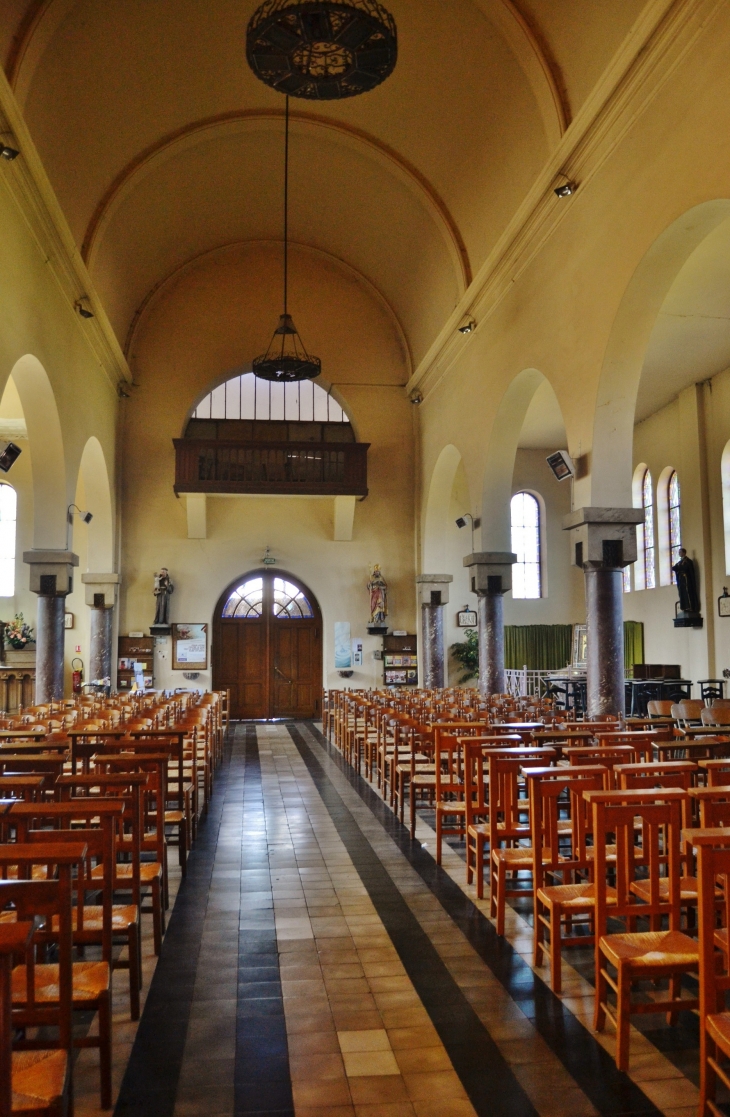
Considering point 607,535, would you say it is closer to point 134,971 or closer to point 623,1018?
point 623,1018

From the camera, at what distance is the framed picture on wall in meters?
19.6

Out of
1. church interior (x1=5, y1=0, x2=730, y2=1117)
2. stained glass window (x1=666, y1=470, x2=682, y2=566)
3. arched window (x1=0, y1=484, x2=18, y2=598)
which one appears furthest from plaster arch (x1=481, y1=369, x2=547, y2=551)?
arched window (x1=0, y1=484, x2=18, y2=598)

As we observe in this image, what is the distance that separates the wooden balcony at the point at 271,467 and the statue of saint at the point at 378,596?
2.19 meters

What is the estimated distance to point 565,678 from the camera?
1639cm

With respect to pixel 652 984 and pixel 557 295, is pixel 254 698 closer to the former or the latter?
pixel 557 295

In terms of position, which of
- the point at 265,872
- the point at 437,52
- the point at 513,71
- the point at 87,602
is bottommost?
the point at 265,872

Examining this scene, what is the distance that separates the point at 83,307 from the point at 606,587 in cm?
932

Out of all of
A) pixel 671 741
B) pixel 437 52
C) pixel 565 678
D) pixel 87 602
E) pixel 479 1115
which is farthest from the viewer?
pixel 87 602

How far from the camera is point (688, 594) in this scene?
58.8ft

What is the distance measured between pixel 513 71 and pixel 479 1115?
11.6m

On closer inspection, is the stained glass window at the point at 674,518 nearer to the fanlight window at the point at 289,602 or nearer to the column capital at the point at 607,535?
the fanlight window at the point at 289,602

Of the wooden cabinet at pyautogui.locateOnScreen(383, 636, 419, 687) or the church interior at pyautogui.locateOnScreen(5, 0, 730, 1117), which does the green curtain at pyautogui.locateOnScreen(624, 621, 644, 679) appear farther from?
the wooden cabinet at pyautogui.locateOnScreen(383, 636, 419, 687)

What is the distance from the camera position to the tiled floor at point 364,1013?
316cm

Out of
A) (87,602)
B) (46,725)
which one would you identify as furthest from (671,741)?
(87,602)
